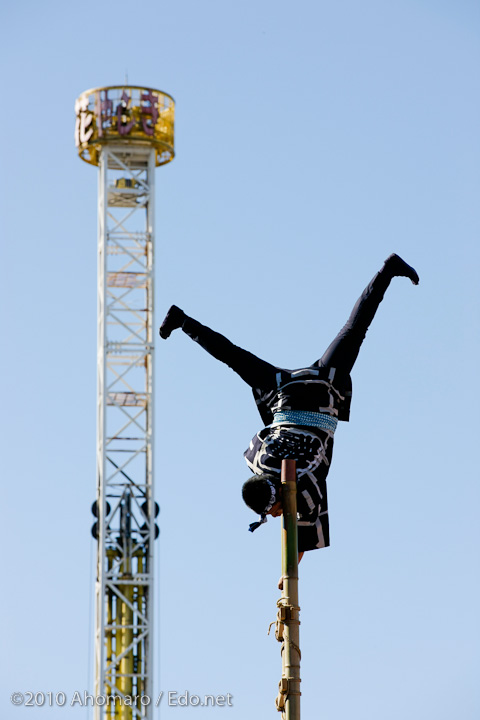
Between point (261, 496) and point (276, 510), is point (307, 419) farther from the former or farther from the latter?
point (261, 496)

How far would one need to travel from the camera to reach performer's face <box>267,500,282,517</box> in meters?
19.6

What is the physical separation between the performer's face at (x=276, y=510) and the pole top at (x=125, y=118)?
3222 centimetres

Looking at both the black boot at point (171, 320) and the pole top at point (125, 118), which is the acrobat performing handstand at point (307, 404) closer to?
the black boot at point (171, 320)

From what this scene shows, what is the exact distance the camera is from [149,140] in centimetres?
5128

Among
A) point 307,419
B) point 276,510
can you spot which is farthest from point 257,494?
point 307,419

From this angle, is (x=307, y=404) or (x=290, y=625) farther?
(x=307, y=404)

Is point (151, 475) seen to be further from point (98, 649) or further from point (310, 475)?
point (310, 475)

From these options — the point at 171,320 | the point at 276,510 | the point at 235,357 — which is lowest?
the point at 276,510

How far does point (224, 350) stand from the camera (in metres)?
21.3

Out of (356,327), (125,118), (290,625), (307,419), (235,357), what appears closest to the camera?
(290,625)

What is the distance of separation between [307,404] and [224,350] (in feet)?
4.11

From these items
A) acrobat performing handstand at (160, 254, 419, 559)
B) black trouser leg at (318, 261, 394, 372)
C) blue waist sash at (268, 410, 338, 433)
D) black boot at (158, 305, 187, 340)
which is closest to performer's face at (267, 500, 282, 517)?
acrobat performing handstand at (160, 254, 419, 559)

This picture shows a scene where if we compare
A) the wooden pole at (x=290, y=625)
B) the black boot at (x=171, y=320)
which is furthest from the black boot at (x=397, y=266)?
the wooden pole at (x=290, y=625)

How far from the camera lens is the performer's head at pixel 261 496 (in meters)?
19.5
